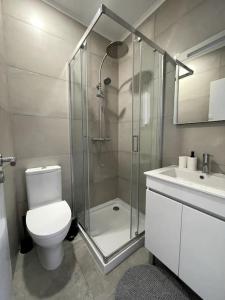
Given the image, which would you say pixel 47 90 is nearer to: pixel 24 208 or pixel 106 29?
pixel 106 29

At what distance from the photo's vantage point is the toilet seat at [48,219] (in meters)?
1.07

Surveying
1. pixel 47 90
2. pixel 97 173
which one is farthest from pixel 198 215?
pixel 47 90

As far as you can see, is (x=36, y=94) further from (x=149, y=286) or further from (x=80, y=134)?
(x=149, y=286)

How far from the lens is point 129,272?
119cm

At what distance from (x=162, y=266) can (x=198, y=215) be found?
0.76m

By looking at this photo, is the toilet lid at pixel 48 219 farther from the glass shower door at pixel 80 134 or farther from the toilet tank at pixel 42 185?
the glass shower door at pixel 80 134

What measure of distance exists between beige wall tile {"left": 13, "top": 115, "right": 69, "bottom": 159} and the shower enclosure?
5.3 inches

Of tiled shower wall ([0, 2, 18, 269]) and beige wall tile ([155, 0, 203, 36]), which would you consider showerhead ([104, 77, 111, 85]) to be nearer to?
beige wall tile ([155, 0, 203, 36])

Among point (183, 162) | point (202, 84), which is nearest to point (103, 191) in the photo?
point (183, 162)

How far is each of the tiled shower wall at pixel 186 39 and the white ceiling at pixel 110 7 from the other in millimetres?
92

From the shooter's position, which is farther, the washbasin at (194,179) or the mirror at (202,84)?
the mirror at (202,84)

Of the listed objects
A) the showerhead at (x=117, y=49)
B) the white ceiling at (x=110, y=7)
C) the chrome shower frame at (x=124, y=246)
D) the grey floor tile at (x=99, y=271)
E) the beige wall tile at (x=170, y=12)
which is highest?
the white ceiling at (x=110, y=7)

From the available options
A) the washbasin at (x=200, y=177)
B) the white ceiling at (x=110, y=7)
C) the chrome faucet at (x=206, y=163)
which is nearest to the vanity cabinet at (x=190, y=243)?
the washbasin at (x=200, y=177)

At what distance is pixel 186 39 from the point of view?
131cm
